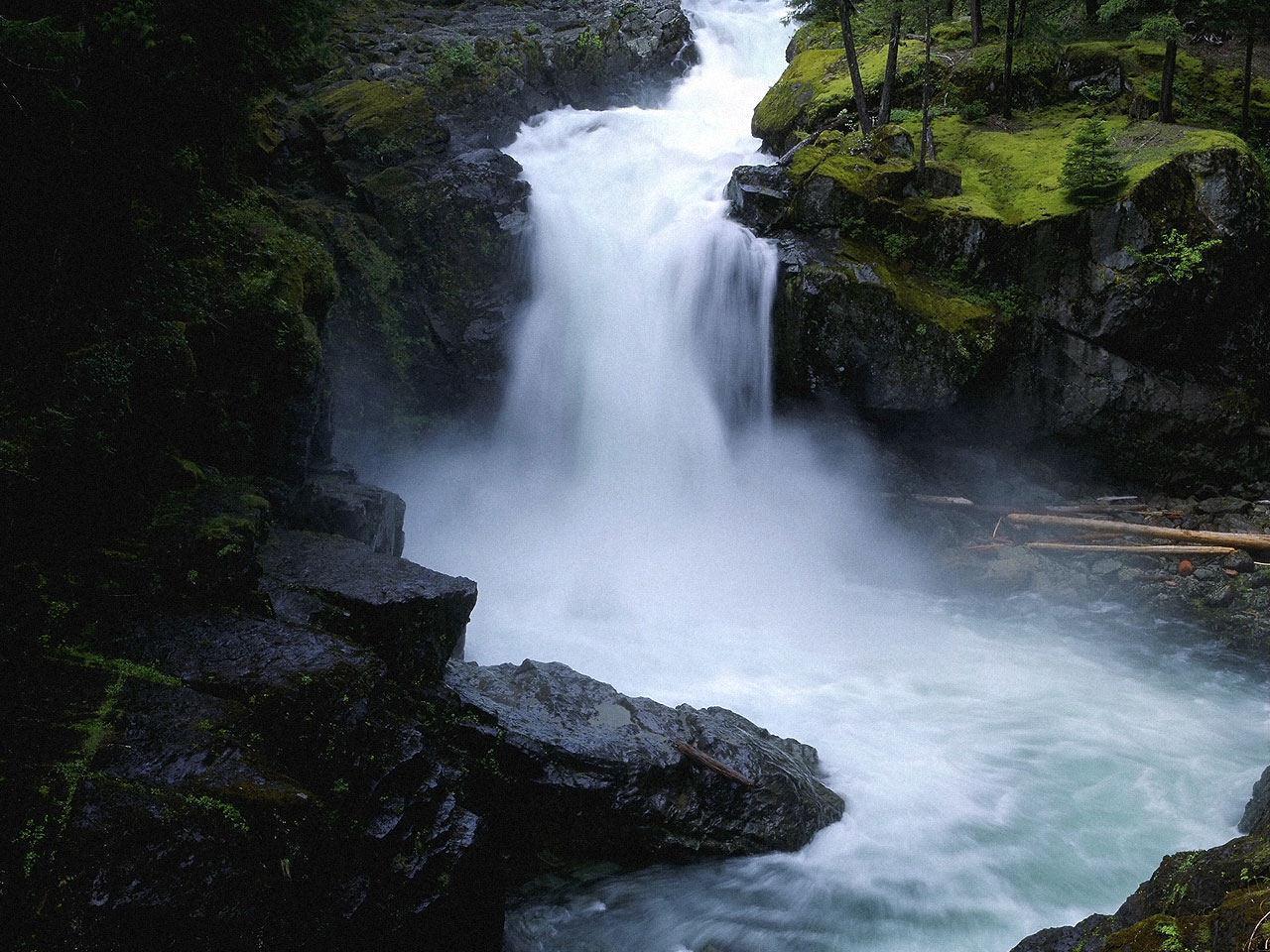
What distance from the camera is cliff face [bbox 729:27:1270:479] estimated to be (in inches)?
454

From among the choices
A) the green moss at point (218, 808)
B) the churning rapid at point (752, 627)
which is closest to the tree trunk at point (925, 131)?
the churning rapid at point (752, 627)

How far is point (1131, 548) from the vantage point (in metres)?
11.5

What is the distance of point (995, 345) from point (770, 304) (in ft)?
12.7

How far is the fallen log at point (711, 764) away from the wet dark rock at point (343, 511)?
3839mm

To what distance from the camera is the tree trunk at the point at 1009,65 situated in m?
15.2

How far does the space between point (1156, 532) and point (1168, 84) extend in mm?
8624

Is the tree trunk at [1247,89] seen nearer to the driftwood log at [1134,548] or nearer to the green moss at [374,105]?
the driftwood log at [1134,548]

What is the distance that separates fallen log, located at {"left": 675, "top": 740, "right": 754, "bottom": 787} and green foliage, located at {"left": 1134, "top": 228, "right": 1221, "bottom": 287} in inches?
434

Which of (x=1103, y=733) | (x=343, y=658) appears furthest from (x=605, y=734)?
(x=1103, y=733)

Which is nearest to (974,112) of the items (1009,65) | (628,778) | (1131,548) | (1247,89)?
(1009,65)

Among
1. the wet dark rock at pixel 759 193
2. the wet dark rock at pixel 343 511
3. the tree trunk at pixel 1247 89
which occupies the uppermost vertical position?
the tree trunk at pixel 1247 89

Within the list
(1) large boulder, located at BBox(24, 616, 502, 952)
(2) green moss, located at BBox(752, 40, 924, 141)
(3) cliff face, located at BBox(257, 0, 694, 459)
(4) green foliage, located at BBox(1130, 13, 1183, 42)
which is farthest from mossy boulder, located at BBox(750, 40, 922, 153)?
(1) large boulder, located at BBox(24, 616, 502, 952)

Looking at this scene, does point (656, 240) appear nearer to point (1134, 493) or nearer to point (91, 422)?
point (1134, 493)

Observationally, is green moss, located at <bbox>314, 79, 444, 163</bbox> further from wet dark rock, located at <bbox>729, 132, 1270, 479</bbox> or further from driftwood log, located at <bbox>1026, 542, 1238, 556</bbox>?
driftwood log, located at <bbox>1026, 542, 1238, 556</bbox>
